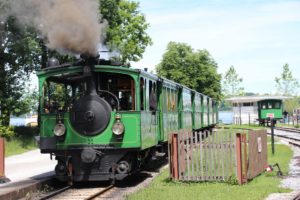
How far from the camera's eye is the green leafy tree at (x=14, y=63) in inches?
1040

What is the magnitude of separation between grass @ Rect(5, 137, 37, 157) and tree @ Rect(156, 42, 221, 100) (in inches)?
1447

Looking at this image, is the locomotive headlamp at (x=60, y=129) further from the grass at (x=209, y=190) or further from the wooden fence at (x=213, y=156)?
the wooden fence at (x=213, y=156)

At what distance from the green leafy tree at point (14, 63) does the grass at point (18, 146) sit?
40.6 inches

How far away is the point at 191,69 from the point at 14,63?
125ft

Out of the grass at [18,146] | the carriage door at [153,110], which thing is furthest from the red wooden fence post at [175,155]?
the grass at [18,146]

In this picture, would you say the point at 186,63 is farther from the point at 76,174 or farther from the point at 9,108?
the point at 76,174

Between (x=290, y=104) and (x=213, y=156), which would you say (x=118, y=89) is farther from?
(x=290, y=104)

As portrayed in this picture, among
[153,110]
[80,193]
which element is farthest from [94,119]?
[153,110]

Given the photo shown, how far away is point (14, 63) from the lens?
2869 cm

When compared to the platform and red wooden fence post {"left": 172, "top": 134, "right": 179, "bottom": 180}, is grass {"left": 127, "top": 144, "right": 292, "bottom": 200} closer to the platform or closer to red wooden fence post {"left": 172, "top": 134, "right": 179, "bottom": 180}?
red wooden fence post {"left": 172, "top": 134, "right": 179, "bottom": 180}

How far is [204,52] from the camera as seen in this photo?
6562 centimetres

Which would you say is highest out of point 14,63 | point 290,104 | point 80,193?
point 14,63

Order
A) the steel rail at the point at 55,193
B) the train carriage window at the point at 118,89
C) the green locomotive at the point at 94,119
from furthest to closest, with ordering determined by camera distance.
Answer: the train carriage window at the point at 118,89, the green locomotive at the point at 94,119, the steel rail at the point at 55,193

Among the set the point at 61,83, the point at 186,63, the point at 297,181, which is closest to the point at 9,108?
the point at 61,83
